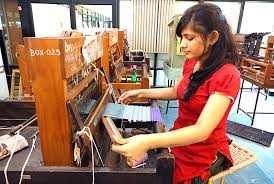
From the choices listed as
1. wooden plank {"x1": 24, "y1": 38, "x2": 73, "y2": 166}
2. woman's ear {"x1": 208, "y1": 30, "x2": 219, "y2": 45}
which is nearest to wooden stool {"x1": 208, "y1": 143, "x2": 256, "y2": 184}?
woman's ear {"x1": 208, "y1": 30, "x2": 219, "y2": 45}

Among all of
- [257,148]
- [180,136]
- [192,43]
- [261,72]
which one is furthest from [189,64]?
[261,72]

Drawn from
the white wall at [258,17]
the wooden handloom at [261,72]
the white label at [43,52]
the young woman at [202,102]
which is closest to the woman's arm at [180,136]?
the young woman at [202,102]

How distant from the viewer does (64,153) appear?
0.81 metres

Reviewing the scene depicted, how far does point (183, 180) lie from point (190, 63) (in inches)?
25.8

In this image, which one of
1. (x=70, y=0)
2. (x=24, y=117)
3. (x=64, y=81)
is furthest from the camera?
(x=70, y=0)

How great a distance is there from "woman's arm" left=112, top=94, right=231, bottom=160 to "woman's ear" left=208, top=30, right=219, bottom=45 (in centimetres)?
25

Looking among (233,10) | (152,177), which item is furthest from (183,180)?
(233,10)

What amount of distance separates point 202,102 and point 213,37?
0.98 feet

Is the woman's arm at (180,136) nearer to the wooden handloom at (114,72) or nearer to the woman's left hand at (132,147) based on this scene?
the woman's left hand at (132,147)

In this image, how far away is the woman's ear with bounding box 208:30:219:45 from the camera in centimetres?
91

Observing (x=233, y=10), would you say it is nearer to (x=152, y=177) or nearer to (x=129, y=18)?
(x=129, y=18)

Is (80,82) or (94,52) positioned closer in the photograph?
(80,82)

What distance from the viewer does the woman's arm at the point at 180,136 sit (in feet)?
2.44

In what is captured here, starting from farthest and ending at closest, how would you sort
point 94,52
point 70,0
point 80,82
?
point 70,0, point 94,52, point 80,82
